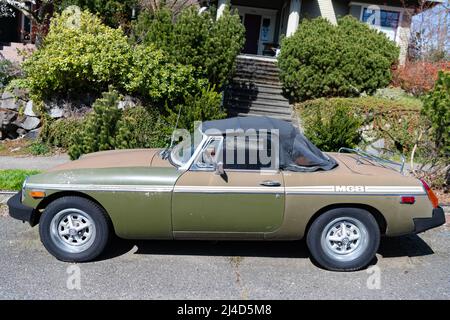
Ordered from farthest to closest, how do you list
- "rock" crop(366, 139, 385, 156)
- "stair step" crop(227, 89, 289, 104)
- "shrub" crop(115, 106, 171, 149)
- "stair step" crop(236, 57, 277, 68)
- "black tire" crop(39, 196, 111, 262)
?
1. "stair step" crop(236, 57, 277, 68)
2. "stair step" crop(227, 89, 289, 104)
3. "rock" crop(366, 139, 385, 156)
4. "shrub" crop(115, 106, 171, 149)
5. "black tire" crop(39, 196, 111, 262)

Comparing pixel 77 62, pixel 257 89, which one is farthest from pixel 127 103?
pixel 257 89

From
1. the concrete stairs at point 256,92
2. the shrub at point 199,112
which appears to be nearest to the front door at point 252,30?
the concrete stairs at point 256,92

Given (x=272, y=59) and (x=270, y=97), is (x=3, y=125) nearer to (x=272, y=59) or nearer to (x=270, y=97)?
(x=270, y=97)

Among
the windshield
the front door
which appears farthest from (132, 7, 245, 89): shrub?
the front door

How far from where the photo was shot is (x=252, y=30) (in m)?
19.2

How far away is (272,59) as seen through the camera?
14672 mm

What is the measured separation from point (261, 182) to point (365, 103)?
23.9ft

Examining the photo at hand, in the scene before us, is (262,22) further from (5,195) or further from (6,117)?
(5,195)

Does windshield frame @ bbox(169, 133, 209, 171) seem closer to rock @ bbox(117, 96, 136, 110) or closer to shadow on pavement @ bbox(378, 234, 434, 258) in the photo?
shadow on pavement @ bbox(378, 234, 434, 258)

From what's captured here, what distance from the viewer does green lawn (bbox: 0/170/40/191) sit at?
262 inches

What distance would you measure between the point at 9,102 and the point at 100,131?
4.07 m

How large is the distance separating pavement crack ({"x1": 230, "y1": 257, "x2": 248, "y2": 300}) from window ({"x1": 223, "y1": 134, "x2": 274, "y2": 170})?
1.00 meters

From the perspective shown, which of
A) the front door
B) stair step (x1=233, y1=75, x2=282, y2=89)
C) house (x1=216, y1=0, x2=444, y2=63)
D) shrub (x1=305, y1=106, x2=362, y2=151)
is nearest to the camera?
shrub (x1=305, y1=106, x2=362, y2=151)
